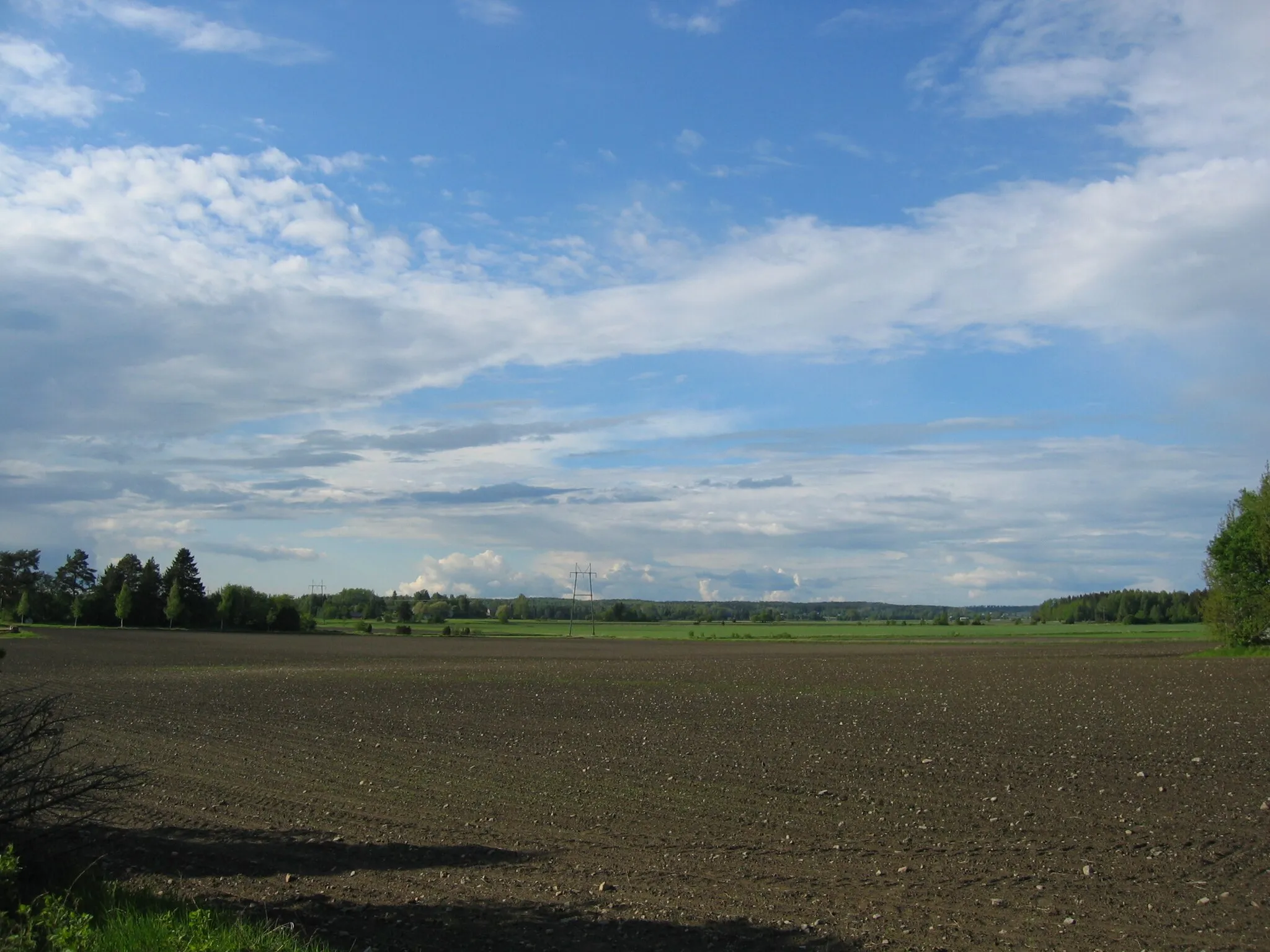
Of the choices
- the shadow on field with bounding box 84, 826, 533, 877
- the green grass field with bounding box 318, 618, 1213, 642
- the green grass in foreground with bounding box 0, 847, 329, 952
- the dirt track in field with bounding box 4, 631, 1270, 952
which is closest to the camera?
the green grass in foreground with bounding box 0, 847, 329, 952

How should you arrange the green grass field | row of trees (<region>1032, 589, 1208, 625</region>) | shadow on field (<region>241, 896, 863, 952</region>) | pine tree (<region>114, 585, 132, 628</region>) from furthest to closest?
1. row of trees (<region>1032, 589, 1208, 625</region>)
2. pine tree (<region>114, 585, 132, 628</region>)
3. the green grass field
4. shadow on field (<region>241, 896, 863, 952</region>)

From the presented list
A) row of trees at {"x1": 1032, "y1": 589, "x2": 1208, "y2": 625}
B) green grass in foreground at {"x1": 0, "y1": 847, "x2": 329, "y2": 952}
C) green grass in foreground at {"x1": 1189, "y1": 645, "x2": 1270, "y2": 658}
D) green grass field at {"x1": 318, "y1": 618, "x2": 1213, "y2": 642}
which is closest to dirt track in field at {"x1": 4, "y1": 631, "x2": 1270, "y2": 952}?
green grass in foreground at {"x1": 0, "y1": 847, "x2": 329, "y2": 952}

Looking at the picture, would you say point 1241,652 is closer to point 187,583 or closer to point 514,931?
point 514,931

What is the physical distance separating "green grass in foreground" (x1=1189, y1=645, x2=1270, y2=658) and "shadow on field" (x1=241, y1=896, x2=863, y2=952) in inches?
2258

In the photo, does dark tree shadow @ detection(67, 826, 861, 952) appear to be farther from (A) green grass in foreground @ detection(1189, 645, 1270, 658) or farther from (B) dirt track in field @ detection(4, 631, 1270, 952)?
(A) green grass in foreground @ detection(1189, 645, 1270, 658)

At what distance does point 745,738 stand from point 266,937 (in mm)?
16541

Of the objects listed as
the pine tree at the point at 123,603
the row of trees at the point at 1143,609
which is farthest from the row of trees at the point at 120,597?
the row of trees at the point at 1143,609

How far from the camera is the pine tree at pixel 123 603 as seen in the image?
127125 millimetres

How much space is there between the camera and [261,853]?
11742 mm

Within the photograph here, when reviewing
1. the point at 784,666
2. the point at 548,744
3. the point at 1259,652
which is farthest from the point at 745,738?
the point at 1259,652

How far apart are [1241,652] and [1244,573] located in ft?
15.0

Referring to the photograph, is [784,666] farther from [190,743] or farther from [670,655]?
[190,743]

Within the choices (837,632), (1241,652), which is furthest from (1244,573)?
(837,632)

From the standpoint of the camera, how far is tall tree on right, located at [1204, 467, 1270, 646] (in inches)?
2281
